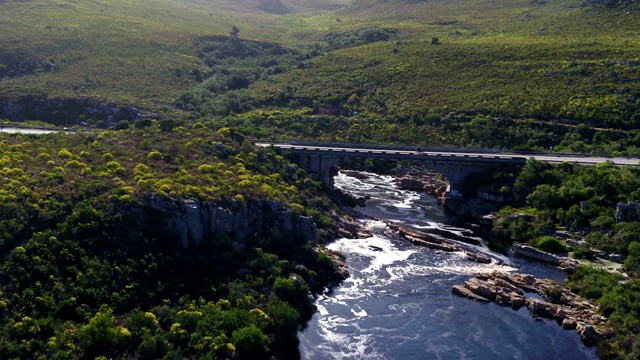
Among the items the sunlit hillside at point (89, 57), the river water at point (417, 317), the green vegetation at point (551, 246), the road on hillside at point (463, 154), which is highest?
the sunlit hillside at point (89, 57)

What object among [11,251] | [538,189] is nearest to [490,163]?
[538,189]

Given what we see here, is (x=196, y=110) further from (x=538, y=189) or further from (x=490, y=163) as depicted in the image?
(x=538, y=189)

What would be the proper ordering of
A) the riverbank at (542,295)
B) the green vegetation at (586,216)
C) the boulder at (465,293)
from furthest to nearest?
the green vegetation at (586,216) → the boulder at (465,293) → the riverbank at (542,295)

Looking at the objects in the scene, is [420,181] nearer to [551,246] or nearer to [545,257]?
[551,246]

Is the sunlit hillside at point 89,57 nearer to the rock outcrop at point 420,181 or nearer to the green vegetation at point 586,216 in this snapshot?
the rock outcrop at point 420,181

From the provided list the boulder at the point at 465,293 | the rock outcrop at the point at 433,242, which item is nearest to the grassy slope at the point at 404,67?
the rock outcrop at the point at 433,242

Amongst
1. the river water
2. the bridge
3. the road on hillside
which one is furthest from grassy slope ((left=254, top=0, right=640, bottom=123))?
the river water
